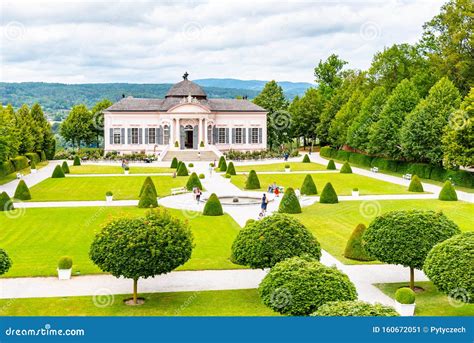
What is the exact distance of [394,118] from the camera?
58469 millimetres

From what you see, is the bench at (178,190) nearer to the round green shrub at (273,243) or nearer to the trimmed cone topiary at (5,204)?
the trimmed cone topiary at (5,204)

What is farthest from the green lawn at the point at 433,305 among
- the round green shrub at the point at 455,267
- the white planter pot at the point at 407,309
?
the round green shrub at the point at 455,267

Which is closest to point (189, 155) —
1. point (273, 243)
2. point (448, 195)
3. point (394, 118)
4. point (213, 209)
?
point (394, 118)

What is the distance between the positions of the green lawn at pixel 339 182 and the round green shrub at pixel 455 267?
2595 cm

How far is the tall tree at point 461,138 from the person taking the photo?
144ft

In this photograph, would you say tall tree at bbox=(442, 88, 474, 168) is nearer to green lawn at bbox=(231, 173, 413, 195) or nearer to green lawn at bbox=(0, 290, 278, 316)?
green lawn at bbox=(231, 173, 413, 195)

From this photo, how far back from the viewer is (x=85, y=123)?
91.9m

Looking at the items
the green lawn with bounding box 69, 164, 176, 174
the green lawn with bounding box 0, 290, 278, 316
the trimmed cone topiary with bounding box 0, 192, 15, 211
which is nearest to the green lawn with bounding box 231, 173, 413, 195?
the green lawn with bounding box 69, 164, 176, 174

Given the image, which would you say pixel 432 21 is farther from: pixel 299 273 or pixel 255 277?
pixel 299 273

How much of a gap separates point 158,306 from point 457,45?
2052 inches

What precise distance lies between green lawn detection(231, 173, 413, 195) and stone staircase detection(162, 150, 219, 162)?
19.5 metres

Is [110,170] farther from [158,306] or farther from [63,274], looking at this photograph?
[158,306]
